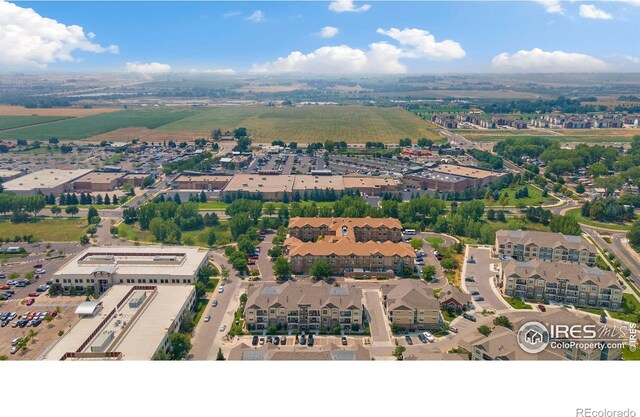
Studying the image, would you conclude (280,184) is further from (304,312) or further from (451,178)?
(304,312)

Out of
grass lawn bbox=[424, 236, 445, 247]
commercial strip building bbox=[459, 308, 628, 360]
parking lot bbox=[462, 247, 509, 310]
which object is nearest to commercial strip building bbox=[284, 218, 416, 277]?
parking lot bbox=[462, 247, 509, 310]

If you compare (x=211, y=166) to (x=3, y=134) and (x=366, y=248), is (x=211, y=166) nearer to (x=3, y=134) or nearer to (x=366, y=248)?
(x=366, y=248)

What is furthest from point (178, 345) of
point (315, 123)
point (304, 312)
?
point (315, 123)

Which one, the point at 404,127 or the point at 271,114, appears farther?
the point at 271,114

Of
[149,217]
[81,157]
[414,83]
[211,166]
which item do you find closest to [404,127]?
[211,166]

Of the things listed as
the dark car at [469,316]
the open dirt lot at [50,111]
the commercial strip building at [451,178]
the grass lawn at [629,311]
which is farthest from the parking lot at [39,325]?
the open dirt lot at [50,111]

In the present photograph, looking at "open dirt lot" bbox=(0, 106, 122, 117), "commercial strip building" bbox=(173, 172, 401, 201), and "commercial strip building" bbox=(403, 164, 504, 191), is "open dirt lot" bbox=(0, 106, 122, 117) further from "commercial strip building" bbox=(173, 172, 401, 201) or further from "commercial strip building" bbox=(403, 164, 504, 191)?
"commercial strip building" bbox=(403, 164, 504, 191)

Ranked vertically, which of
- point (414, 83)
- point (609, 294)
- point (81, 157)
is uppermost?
point (414, 83)
